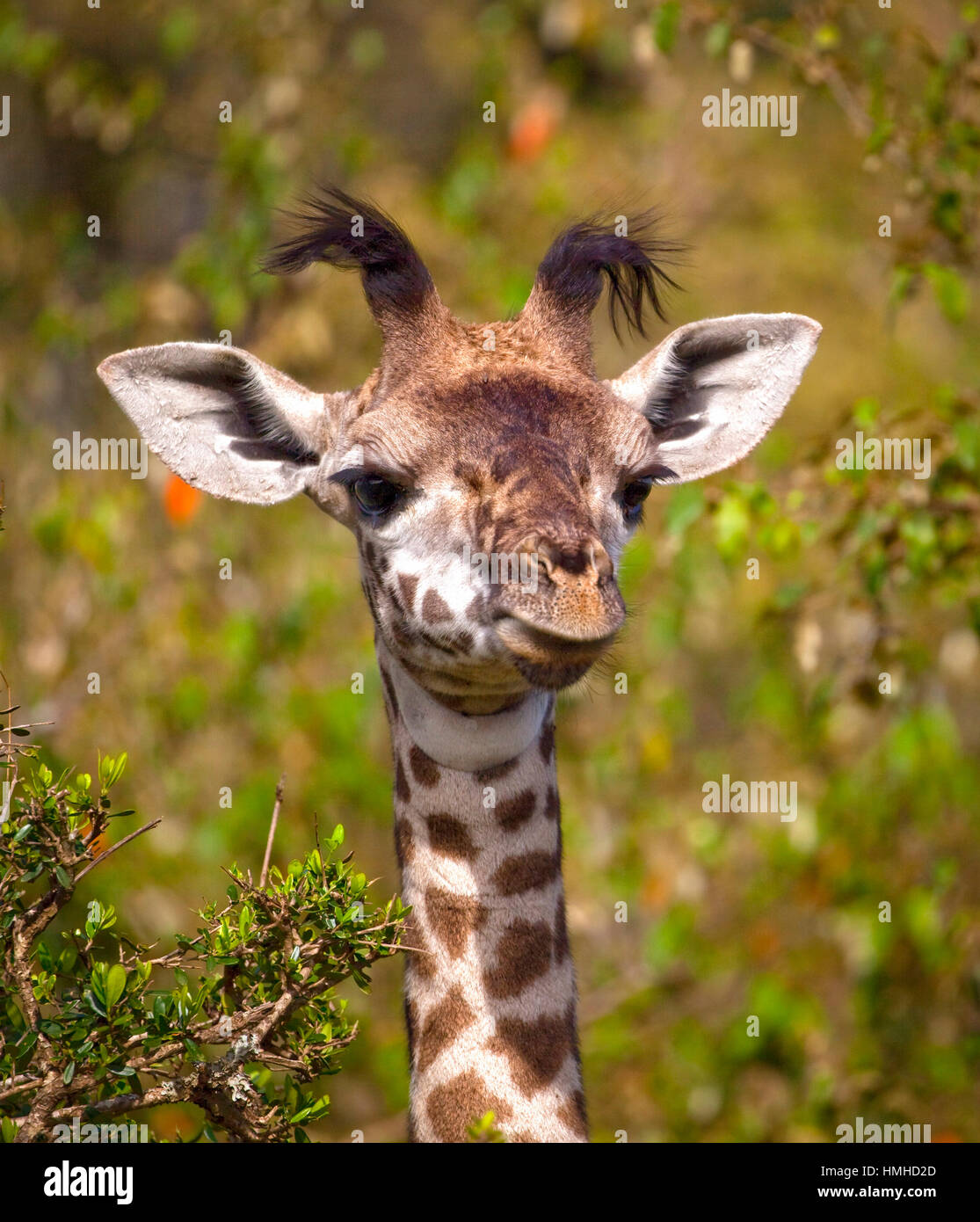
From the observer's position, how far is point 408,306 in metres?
4.15

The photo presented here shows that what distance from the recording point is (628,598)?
7.18 meters

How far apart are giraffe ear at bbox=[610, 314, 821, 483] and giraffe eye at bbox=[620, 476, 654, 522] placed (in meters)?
0.33

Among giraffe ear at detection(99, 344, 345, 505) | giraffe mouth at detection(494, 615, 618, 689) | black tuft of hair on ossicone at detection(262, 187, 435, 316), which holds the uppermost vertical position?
black tuft of hair on ossicone at detection(262, 187, 435, 316)

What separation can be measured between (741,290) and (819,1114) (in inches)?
305

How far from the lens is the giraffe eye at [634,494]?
393 centimetres

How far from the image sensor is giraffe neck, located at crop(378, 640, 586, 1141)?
3.74 m

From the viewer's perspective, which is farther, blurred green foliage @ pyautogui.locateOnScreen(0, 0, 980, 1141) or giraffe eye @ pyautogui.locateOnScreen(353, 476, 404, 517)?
blurred green foliage @ pyautogui.locateOnScreen(0, 0, 980, 1141)

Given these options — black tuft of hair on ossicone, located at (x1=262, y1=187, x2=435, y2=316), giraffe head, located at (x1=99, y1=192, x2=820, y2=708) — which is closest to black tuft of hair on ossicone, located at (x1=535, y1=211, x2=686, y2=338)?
giraffe head, located at (x1=99, y1=192, x2=820, y2=708)

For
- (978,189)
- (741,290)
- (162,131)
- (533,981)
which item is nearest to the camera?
(533,981)

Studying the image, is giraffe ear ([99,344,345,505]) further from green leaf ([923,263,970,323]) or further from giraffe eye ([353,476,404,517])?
green leaf ([923,263,970,323])

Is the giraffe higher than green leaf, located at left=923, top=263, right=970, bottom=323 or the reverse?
the reverse

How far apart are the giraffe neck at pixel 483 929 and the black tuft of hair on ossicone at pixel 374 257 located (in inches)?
44.4
